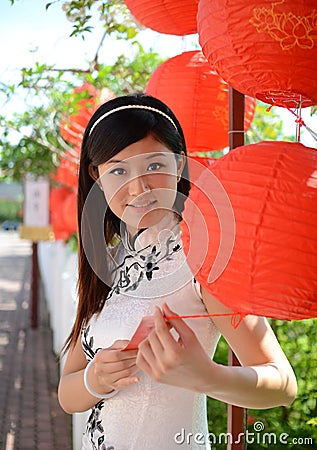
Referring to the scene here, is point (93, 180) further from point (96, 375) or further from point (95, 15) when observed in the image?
point (95, 15)

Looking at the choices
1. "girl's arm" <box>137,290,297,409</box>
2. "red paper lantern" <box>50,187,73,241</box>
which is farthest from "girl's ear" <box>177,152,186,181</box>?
"red paper lantern" <box>50,187,73,241</box>

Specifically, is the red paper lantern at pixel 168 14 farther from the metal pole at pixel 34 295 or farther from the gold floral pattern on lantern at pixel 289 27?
the metal pole at pixel 34 295

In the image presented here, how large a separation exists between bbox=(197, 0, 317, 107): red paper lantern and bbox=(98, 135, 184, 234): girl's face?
235 mm

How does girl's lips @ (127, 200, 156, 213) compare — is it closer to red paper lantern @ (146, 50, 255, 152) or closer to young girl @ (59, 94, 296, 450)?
young girl @ (59, 94, 296, 450)

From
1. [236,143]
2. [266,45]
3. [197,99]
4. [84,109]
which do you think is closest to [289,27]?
[266,45]

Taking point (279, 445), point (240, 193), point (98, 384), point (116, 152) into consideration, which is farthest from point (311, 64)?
point (279, 445)

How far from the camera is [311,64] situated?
4.66 ft

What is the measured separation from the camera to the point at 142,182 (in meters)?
1.59

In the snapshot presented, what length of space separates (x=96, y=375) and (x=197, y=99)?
1128 mm

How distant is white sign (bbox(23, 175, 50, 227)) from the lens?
371 inches

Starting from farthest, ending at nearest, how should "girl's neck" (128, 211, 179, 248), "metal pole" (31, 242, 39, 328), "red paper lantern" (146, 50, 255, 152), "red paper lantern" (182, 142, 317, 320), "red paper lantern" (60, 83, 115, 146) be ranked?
1. "metal pole" (31, 242, 39, 328)
2. "red paper lantern" (60, 83, 115, 146)
3. "red paper lantern" (146, 50, 255, 152)
4. "girl's neck" (128, 211, 179, 248)
5. "red paper lantern" (182, 142, 317, 320)

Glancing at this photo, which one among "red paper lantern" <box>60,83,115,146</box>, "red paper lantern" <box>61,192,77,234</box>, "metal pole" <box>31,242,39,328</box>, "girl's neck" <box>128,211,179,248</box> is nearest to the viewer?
"girl's neck" <box>128,211,179,248</box>

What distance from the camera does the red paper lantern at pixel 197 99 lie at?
2420 mm

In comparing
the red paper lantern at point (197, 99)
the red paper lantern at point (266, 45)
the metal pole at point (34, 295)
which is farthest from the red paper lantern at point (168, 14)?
the metal pole at point (34, 295)
